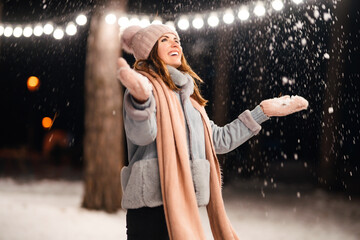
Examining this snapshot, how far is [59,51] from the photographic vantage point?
23.3m

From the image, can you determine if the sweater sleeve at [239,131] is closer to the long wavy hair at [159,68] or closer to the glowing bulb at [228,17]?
the long wavy hair at [159,68]

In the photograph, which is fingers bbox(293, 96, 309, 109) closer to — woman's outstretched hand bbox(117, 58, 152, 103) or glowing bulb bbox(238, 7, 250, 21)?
woman's outstretched hand bbox(117, 58, 152, 103)

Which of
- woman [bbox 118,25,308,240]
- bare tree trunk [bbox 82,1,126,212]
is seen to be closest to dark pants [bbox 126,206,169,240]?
woman [bbox 118,25,308,240]

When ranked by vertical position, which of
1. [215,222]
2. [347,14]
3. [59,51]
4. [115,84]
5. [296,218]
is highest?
[59,51]

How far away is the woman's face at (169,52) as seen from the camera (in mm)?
2367

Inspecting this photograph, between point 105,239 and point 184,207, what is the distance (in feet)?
10.3

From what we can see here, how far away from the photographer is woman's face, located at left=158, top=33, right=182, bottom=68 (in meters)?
2.37

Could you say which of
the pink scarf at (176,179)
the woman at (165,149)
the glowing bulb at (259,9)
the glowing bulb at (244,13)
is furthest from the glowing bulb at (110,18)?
the pink scarf at (176,179)

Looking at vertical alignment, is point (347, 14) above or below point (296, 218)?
above

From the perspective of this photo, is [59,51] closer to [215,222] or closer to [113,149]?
[113,149]

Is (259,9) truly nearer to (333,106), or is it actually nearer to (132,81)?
(333,106)

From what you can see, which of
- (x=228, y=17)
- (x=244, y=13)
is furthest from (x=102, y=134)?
(x=244, y=13)

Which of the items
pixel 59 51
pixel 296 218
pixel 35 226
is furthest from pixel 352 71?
pixel 59 51

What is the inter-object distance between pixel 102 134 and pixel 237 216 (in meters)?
2.37
